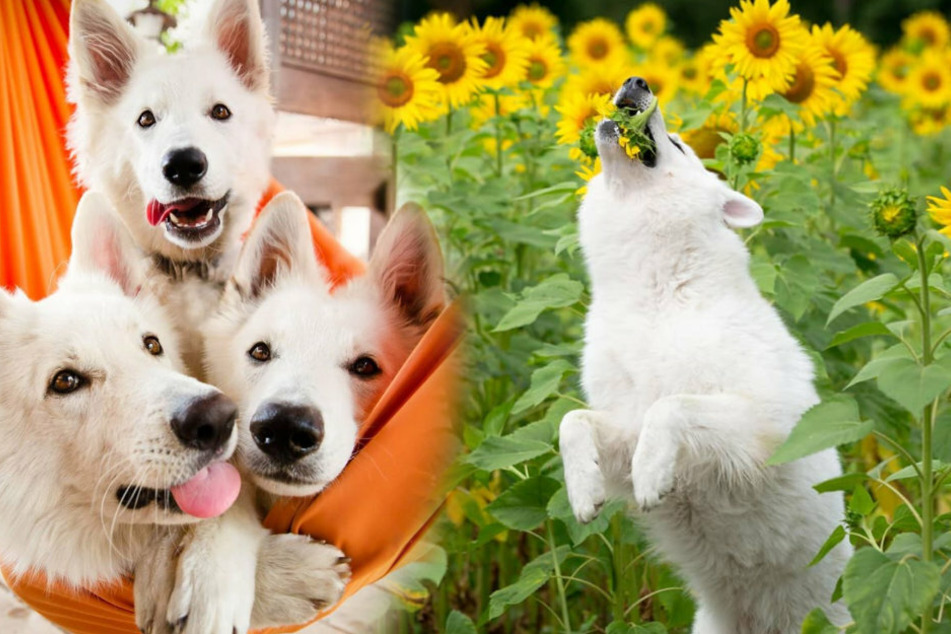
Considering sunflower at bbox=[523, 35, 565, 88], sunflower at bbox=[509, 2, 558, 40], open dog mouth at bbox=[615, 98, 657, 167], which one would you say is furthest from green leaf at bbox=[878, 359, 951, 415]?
sunflower at bbox=[509, 2, 558, 40]

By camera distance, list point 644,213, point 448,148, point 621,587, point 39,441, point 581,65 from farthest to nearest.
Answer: point 581,65 < point 448,148 < point 621,587 < point 644,213 < point 39,441

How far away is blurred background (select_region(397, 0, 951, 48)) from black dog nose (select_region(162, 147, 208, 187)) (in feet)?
8.83

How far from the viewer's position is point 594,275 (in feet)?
2.77

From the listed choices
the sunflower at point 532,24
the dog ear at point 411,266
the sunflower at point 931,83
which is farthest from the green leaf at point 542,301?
the sunflower at point 931,83

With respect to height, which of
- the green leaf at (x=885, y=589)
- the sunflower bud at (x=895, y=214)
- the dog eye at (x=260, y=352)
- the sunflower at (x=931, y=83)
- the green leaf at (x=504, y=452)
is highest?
the sunflower bud at (x=895, y=214)

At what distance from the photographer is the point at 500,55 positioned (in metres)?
1.58

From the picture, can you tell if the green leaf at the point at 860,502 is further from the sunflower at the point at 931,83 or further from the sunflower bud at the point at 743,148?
the sunflower at the point at 931,83

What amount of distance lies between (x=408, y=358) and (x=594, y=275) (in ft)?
0.54

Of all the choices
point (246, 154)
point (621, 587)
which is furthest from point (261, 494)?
point (621, 587)

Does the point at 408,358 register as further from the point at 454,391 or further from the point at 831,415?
the point at 831,415

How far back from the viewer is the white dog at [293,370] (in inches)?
27.5

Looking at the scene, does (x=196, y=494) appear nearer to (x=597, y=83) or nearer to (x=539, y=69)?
(x=597, y=83)

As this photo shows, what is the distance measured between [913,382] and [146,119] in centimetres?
55

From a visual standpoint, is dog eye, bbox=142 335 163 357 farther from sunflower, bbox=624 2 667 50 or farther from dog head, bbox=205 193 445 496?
sunflower, bbox=624 2 667 50
